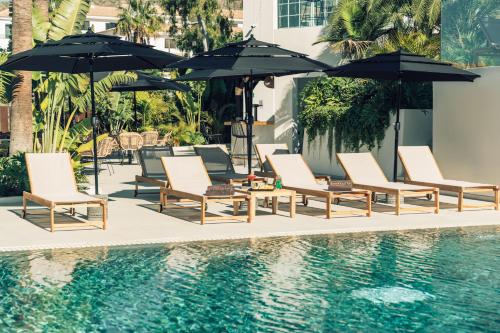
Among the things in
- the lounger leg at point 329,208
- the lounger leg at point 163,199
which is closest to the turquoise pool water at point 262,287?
the lounger leg at point 329,208

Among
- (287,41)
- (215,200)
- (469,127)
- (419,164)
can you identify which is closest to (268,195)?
(215,200)

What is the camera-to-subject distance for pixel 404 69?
16.1 meters

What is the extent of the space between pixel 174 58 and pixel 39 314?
29.5 feet

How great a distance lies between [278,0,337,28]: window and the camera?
2822 centimetres

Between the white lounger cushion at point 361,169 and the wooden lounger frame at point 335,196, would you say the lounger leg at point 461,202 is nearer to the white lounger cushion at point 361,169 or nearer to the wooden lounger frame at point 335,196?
the white lounger cushion at point 361,169

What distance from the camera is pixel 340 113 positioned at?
22.2 metres

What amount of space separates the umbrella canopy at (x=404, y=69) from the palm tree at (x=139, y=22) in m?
51.4

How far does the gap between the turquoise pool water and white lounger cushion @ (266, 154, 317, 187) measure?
361 cm

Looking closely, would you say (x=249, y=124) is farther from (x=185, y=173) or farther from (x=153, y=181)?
(x=153, y=181)

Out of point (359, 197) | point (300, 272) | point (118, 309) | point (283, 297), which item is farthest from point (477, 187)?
point (118, 309)

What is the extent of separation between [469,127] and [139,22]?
51708 mm

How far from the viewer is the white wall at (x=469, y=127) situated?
17.3m

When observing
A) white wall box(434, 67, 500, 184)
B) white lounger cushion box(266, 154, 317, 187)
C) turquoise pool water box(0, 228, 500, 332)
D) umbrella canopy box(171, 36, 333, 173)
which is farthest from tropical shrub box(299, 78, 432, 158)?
turquoise pool water box(0, 228, 500, 332)

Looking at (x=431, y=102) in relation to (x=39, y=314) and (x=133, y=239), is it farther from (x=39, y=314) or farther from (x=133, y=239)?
(x=39, y=314)
